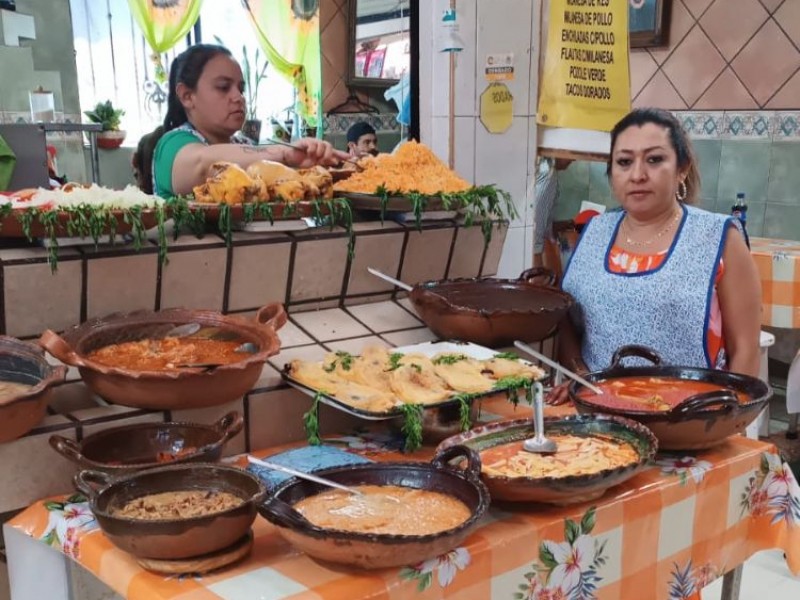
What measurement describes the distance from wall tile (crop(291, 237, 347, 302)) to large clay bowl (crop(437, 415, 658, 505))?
2.49 ft

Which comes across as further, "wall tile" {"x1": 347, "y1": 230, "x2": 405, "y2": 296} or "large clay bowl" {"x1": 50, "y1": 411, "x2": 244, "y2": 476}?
"wall tile" {"x1": 347, "y1": 230, "x2": 405, "y2": 296}

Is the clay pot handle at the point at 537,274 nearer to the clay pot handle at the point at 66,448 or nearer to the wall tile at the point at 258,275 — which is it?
the wall tile at the point at 258,275

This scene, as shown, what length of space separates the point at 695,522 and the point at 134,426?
1.12m

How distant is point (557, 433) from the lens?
1.58 metres

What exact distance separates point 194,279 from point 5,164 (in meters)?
2.48

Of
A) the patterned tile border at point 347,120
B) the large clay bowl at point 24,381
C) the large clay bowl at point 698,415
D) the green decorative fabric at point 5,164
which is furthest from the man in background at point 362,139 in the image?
the large clay bowl at point 24,381

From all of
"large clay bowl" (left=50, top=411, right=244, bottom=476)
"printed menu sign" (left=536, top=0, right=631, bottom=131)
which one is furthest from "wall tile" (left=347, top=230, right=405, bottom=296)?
"printed menu sign" (left=536, top=0, right=631, bottom=131)

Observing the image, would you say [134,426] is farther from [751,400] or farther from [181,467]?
[751,400]

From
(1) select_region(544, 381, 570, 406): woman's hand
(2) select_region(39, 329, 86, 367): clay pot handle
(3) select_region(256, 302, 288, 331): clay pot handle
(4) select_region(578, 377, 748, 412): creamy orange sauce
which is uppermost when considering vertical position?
(2) select_region(39, 329, 86, 367): clay pot handle

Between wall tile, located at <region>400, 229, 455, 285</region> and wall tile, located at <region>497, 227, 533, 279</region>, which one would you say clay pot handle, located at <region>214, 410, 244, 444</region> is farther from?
wall tile, located at <region>497, 227, 533, 279</region>

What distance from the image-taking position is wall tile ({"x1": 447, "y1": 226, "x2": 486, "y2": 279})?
7.85ft

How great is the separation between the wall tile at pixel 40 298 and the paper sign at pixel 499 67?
197 cm

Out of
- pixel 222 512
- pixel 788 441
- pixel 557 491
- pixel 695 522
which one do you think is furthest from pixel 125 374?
pixel 788 441

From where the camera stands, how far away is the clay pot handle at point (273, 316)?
5.78 ft
